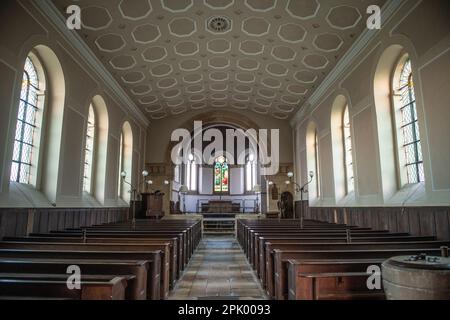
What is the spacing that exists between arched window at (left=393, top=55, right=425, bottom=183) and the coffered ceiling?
1.49m

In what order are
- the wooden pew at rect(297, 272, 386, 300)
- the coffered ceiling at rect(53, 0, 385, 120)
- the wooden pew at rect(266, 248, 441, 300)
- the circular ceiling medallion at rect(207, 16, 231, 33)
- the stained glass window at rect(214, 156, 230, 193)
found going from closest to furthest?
the wooden pew at rect(297, 272, 386, 300) → the wooden pew at rect(266, 248, 441, 300) → the coffered ceiling at rect(53, 0, 385, 120) → the circular ceiling medallion at rect(207, 16, 231, 33) → the stained glass window at rect(214, 156, 230, 193)

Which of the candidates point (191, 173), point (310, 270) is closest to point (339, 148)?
point (310, 270)

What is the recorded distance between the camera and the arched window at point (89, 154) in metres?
8.89

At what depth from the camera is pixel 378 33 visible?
6.58 meters

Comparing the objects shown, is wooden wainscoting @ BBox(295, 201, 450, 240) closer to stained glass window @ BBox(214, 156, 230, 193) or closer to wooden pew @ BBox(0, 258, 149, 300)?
wooden pew @ BBox(0, 258, 149, 300)

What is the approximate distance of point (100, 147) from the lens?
940 cm

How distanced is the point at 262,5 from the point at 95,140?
6.31 m

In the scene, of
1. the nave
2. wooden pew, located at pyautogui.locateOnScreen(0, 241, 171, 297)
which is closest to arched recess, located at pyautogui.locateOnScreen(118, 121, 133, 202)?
the nave

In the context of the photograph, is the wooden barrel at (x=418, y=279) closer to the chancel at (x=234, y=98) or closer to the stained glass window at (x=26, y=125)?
the chancel at (x=234, y=98)

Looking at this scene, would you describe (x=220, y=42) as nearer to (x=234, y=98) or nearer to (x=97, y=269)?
(x=234, y=98)

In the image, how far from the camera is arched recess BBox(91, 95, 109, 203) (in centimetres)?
919

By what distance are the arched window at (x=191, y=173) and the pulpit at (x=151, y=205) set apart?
342 inches

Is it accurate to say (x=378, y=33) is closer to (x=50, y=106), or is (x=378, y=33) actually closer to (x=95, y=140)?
(x=50, y=106)

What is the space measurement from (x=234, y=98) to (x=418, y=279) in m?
12.1
